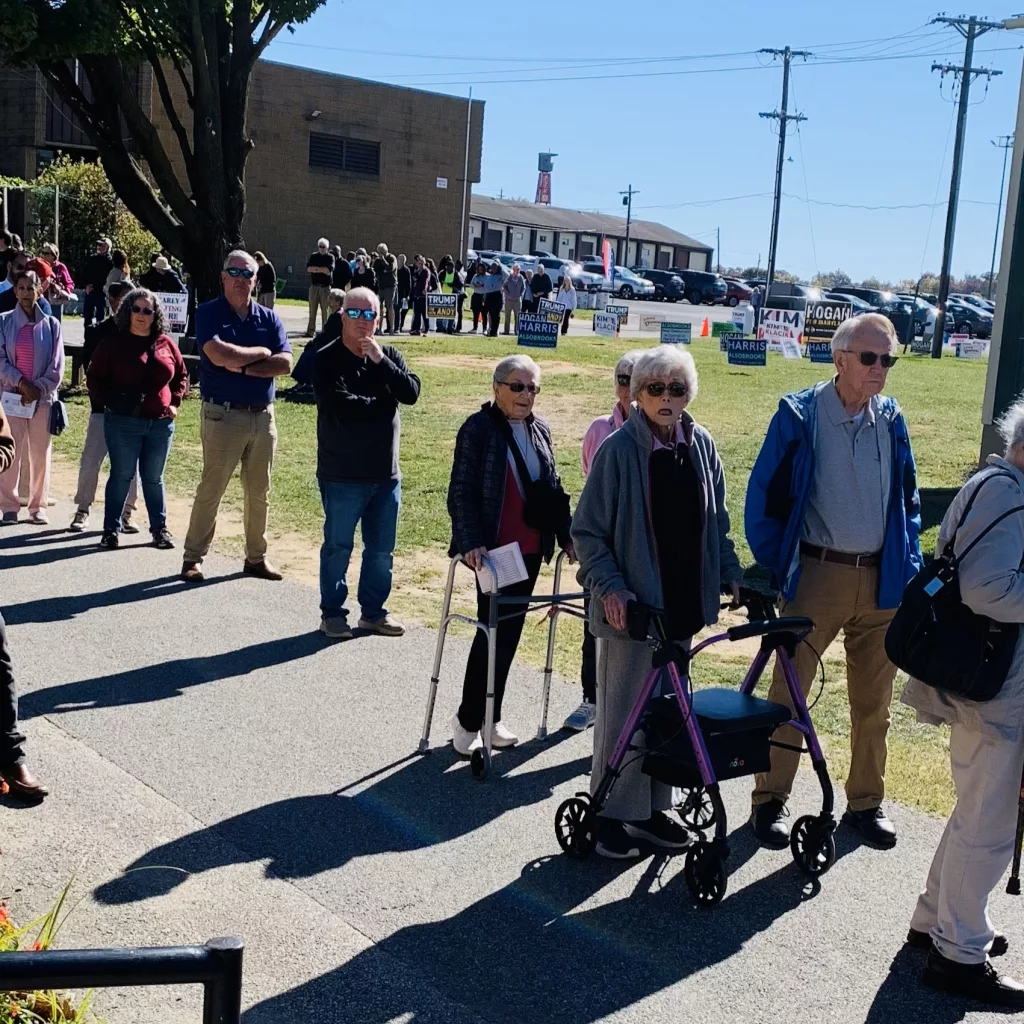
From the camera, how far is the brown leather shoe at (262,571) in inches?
370

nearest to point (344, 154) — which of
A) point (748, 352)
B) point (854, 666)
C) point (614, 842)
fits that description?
point (748, 352)

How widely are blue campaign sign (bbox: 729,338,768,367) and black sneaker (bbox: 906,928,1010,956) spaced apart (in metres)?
24.1

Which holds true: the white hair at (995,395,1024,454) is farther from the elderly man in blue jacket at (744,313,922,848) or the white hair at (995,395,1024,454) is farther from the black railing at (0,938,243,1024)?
the black railing at (0,938,243,1024)

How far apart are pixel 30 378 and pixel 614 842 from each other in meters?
7.48

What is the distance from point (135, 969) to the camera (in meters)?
1.87

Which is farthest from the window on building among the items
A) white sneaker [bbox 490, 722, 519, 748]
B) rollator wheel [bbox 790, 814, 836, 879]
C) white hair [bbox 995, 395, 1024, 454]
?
white hair [bbox 995, 395, 1024, 454]

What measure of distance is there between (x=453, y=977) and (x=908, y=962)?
1.50m

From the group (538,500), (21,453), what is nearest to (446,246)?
(21,453)

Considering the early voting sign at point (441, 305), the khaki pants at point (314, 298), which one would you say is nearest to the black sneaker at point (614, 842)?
the khaki pants at point (314, 298)

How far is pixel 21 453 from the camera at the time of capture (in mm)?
10977

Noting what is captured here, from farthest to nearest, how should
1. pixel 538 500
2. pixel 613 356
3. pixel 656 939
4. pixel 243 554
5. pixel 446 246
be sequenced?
pixel 446 246
pixel 613 356
pixel 243 554
pixel 538 500
pixel 656 939

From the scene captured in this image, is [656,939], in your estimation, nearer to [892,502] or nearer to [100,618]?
[892,502]

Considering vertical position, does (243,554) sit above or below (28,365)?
below

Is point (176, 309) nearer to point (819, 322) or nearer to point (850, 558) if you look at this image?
point (850, 558)
